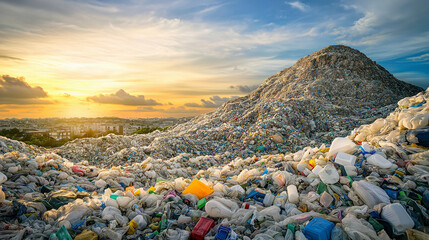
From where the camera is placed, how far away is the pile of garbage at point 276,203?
93.9 inches

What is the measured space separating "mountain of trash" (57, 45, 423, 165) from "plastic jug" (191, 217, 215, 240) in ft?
19.4

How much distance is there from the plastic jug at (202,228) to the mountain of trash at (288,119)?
5906 millimetres

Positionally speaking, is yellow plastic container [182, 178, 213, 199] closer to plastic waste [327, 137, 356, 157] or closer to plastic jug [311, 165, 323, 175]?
plastic jug [311, 165, 323, 175]

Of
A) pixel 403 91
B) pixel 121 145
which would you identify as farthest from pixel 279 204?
pixel 403 91

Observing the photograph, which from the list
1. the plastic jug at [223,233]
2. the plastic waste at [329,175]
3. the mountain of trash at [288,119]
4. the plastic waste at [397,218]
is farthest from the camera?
the mountain of trash at [288,119]

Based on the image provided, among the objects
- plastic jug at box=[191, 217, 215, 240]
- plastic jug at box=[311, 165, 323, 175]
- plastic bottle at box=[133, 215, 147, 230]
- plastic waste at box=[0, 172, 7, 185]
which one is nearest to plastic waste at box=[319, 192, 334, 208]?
plastic jug at box=[311, 165, 323, 175]

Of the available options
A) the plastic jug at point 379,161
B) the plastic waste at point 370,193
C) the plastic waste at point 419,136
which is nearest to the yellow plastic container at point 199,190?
the plastic waste at point 370,193

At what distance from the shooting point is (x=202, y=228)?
2561mm

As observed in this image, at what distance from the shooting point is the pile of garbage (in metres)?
2.38

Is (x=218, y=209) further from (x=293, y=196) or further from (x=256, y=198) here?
(x=293, y=196)

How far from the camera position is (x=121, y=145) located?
10266 mm

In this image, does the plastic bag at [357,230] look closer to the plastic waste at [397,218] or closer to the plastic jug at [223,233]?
the plastic waste at [397,218]

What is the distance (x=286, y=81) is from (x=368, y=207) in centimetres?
1983

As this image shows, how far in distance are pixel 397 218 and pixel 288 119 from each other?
9.39 m
